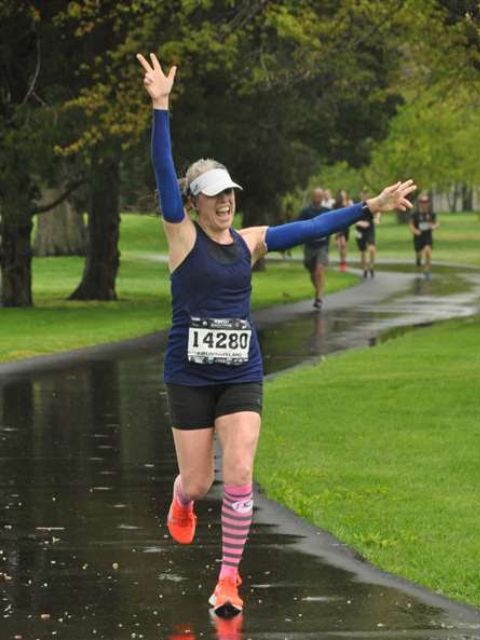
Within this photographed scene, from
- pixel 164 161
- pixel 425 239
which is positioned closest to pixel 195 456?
pixel 164 161

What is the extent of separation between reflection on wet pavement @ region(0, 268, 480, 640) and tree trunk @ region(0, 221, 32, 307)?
18220 mm

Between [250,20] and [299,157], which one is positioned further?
[299,157]

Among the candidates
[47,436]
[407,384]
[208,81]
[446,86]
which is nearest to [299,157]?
[208,81]

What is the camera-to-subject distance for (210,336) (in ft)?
27.8

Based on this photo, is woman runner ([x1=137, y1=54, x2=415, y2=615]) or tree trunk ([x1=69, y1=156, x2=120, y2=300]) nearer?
woman runner ([x1=137, y1=54, x2=415, y2=615])

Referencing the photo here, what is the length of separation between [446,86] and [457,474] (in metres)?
18.2

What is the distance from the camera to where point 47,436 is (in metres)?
15.1

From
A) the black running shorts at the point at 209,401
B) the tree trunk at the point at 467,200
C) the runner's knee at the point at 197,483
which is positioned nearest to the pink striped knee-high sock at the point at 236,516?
the runner's knee at the point at 197,483

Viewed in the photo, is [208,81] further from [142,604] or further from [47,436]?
[142,604]

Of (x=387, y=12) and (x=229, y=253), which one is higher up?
(x=387, y=12)

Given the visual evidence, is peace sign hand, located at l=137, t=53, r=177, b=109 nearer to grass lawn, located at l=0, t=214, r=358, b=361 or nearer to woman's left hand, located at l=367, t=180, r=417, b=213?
woman's left hand, located at l=367, t=180, r=417, b=213

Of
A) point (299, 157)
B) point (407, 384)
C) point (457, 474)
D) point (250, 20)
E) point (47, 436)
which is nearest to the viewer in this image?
point (457, 474)

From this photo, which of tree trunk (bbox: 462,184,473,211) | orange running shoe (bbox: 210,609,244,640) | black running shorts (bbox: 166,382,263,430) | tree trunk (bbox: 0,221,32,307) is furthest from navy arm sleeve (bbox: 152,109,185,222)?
tree trunk (bbox: 462,184,473,211)

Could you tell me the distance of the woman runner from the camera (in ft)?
28.0
